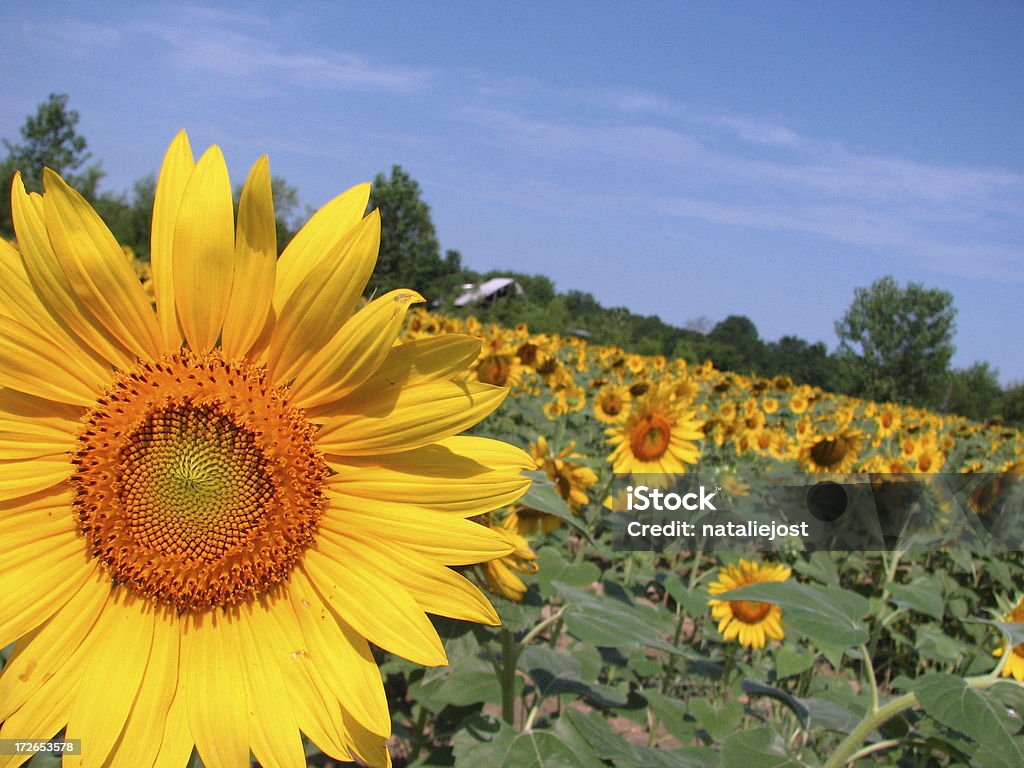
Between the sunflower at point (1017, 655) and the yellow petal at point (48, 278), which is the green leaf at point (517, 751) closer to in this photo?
the yellow petal at point (48, 278)

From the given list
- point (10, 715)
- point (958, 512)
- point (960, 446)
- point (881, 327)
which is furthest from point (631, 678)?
point (881, 327)

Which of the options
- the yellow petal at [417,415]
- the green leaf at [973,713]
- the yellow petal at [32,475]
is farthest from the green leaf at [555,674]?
the yellow petal at [32,475]

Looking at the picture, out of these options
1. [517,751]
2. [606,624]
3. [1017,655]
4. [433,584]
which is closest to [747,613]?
[1017,655]

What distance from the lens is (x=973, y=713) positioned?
1717mm

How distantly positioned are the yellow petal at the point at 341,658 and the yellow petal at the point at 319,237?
0.40 meters

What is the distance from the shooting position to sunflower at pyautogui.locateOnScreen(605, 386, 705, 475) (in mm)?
4977

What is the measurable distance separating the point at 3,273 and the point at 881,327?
2317 inches

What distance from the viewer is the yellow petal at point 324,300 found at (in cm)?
96

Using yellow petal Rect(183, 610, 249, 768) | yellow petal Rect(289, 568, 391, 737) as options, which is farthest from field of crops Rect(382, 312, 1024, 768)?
yellow petal Rect(183, 610, 249, 768)

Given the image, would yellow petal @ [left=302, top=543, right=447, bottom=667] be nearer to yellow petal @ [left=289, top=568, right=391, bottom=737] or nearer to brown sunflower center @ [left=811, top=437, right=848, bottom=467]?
yellow petal @ [left=289, top=568, right=391, bottom=737]

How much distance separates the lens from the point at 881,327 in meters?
53.8

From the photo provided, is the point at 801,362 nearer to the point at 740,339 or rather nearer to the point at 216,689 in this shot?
the point at 740,339

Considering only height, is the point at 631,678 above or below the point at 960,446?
below

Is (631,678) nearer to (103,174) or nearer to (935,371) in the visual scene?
(103,174)
